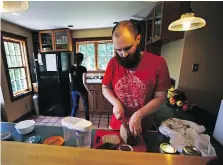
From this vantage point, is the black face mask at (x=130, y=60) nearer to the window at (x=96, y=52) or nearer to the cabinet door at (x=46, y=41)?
the window at (x=96, y=52)

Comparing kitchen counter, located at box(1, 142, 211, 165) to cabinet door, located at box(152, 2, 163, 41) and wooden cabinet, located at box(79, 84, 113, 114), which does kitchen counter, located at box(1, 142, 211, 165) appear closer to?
cabinet door, located at box(152, 2, 163, 41)

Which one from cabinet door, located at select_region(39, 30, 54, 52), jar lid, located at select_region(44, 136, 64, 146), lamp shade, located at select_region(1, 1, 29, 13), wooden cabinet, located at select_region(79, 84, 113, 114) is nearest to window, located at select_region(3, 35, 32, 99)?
cabinet door, located at select_region(39, 30, 54, 52)

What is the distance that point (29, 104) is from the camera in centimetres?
304

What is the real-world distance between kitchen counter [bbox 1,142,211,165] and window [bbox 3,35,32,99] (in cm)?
268

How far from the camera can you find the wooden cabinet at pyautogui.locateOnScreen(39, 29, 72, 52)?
301cm

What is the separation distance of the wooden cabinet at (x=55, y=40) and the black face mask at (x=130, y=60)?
265 cm

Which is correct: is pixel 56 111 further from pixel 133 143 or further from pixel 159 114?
pixel 133 143

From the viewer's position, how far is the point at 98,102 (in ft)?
9.71

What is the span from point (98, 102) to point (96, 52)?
4.44 feet

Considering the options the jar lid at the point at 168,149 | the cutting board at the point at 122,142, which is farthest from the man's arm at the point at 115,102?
the jar lid at the point at 168,149

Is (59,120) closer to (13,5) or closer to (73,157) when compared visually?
(13,5)

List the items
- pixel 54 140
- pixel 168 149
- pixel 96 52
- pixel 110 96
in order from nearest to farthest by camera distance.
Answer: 1. pixel 168 149
2. pixel 54 140
3. pixel 110 96
4. pixel 96 52

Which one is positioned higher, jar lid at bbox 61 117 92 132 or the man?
the man

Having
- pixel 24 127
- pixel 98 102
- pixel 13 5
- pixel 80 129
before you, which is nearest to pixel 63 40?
pixel 98 102
